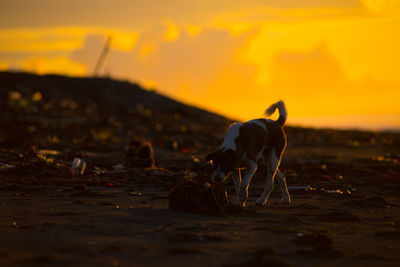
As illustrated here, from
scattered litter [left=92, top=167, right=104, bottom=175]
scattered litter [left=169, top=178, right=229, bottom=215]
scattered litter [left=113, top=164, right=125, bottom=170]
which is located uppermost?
scattered litter [left=113, top=164, right=125, bottom=170]

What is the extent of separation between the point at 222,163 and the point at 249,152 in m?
0.70

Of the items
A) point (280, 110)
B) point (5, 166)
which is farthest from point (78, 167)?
A: point (280, 110)

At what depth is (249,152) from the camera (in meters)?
9.14

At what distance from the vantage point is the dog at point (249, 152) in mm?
8711

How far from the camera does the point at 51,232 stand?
6.31m

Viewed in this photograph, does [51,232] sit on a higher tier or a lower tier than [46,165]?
lower

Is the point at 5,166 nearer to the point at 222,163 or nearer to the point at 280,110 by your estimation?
the point at 222,163

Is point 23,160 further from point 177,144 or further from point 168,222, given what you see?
point 177,144

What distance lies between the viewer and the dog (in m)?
8.71

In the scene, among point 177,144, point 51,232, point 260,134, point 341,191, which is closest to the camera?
point 51,232

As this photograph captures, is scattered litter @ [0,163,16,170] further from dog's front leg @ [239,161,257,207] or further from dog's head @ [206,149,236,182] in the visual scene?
dog's front leg @ [239,161,257,207]

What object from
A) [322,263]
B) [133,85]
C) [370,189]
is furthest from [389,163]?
[133,85]

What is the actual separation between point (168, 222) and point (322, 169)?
32.4 ft

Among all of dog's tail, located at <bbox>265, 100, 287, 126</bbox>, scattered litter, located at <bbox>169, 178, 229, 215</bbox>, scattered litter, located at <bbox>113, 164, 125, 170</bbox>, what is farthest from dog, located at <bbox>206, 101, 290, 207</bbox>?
scattered litter, located at <bbox>113, 164, 125, 170</bbox>
